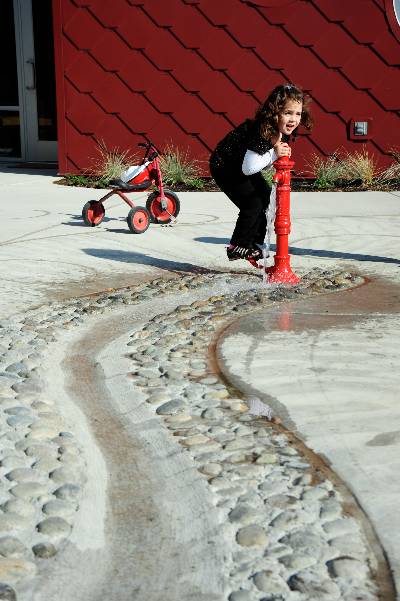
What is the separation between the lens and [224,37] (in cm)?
1202

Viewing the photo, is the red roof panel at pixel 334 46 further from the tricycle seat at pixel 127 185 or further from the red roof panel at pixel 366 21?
the tricycle seat at pixel 127 185

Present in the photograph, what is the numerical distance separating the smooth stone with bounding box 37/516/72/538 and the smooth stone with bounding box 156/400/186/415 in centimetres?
95

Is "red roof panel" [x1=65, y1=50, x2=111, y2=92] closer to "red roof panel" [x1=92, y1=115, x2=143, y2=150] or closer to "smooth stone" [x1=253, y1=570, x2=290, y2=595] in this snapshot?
"red roof panel" [x1=92, y1=115, x2=143, y2=150]

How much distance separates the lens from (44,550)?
2445 mm

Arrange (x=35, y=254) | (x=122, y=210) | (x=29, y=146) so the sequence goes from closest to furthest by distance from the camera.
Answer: (x=35, y=254) → (x=122, y=210) → (x=29, y=146)

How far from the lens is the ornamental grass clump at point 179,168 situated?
1157 centimetres

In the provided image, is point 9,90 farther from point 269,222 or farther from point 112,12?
point 269,222

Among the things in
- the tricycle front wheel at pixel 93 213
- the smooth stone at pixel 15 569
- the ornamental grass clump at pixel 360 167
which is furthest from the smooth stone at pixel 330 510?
the ornamental grass clump at pixel 360 167

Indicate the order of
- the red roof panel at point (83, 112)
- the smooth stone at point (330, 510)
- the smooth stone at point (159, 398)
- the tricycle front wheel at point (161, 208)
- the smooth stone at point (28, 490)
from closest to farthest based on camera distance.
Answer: the smooth stone at point (330, 510) < the smooth stone at point (28, 490) < the smooth stone at point (159, 398) < the tricycle front wheel at point (161, 208) < the red roof panel at point (83, 112)

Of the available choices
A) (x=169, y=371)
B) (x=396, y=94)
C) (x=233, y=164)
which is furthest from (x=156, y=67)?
(x=169, y=371)

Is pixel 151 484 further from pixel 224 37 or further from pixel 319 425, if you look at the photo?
pixel 224 37

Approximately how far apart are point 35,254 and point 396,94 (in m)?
6.77

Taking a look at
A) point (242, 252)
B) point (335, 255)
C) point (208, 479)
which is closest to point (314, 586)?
point (208, 479)

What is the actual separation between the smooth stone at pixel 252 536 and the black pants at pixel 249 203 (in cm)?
358
